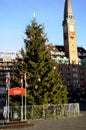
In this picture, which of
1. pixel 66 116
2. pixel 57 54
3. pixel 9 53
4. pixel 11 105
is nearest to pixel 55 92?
pixel 66 116

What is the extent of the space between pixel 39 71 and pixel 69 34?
120 metres

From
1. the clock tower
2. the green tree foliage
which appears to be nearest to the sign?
the green tree foliage

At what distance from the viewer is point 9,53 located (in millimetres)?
145000

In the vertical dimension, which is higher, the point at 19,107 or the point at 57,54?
the point at 57,54

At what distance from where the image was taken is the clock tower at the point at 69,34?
158m

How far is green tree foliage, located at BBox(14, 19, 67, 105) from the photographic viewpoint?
4188 centimetres

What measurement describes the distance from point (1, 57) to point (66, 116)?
332 ft

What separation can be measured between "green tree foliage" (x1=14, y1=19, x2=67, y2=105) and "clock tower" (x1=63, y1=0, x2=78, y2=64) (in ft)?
366

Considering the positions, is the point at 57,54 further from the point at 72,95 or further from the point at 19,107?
the point at 19,107

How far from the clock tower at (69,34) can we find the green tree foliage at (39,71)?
11148 cm

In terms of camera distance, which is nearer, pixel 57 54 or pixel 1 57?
pixel 1 57

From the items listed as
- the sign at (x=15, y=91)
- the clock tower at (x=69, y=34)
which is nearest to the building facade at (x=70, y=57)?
the clock tower at (x=69, y=34)

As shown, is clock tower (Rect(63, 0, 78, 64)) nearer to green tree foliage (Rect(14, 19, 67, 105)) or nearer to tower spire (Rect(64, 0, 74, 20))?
tower spire (Rect(64, 0, 74, 20))

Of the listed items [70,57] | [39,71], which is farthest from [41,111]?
[70,57]
